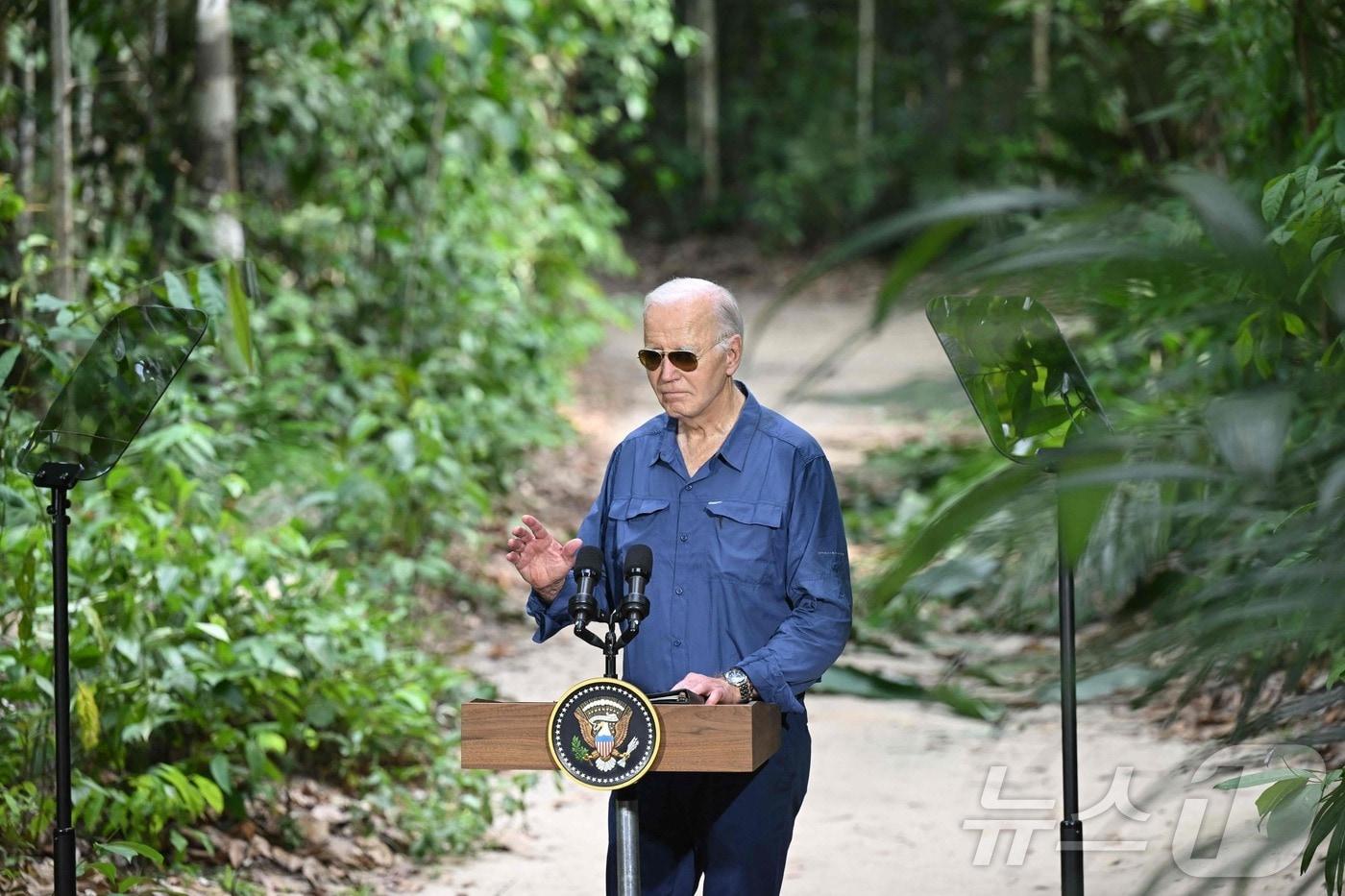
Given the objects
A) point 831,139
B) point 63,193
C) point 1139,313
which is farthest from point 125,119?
point 831,139

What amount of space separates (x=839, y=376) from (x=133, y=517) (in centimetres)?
802

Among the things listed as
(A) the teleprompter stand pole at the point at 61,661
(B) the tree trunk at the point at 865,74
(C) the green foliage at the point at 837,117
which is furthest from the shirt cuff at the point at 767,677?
(B) the tree trunk at the point at 865,74

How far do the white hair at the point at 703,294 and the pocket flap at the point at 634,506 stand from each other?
11.8 inches

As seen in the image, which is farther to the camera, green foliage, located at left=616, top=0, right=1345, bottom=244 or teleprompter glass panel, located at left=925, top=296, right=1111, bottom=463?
green foliage, located at left=616, top=0, right=1345, bottom=244

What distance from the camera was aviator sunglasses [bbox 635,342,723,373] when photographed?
2598 millimetres

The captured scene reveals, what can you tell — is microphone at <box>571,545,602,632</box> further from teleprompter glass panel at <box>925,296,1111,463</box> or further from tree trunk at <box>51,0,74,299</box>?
tree trunk at <box>51,0,74,299</box>

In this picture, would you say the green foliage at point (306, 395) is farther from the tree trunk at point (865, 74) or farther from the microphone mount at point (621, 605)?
the tree trunk at point (865, 74)

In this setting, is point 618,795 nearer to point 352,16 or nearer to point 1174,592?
point 1174,592

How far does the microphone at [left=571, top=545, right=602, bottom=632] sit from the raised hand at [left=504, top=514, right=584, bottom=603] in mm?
94

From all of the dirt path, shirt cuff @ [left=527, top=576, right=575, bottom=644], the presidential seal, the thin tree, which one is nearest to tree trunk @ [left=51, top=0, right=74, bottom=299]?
the thin tree

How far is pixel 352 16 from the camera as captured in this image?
7703 mm

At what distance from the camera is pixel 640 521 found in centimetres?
271

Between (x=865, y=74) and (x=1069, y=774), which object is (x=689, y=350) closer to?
(x=1069, y=774)

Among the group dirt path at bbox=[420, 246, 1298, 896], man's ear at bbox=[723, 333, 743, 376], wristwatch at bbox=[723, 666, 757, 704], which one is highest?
man's ear at bbox=[723, 333, 743, 376]
